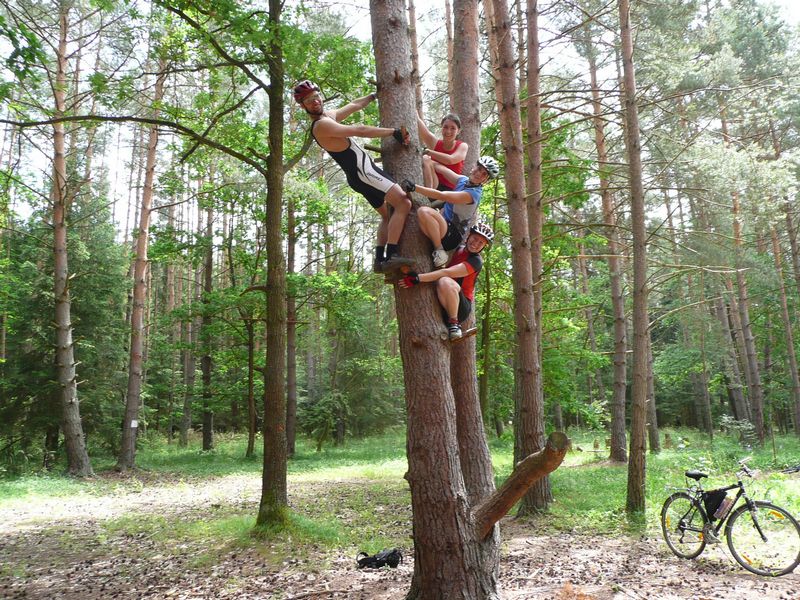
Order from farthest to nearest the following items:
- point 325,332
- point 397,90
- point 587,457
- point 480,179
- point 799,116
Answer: point 325,332
point 799,116
point 587,457
point 480,179
point 397,90

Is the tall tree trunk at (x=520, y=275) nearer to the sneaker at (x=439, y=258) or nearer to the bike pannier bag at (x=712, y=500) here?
the bike pannier bag at (x=712, y=500)

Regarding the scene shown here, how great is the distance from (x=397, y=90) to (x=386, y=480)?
1031 centimetres

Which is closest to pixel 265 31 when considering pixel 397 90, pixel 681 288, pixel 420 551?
pixel 397 90

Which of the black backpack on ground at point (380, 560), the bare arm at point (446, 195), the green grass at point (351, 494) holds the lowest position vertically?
the green grass at point (351, 494)

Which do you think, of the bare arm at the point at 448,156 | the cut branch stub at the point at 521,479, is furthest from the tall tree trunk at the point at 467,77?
the cut branch stub at the point at 521,479

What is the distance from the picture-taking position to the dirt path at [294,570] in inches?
199

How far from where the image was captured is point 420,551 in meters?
3.45

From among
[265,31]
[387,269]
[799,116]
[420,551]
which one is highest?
[799,116]

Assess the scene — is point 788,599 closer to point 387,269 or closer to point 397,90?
point 387,269

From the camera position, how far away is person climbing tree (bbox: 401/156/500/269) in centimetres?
381

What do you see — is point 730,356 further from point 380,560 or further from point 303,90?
point 303,90

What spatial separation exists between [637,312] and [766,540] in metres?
3.15

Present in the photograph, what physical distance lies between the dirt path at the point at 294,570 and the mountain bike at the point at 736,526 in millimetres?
191

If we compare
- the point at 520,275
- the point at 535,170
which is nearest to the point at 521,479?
the point at 520,275
